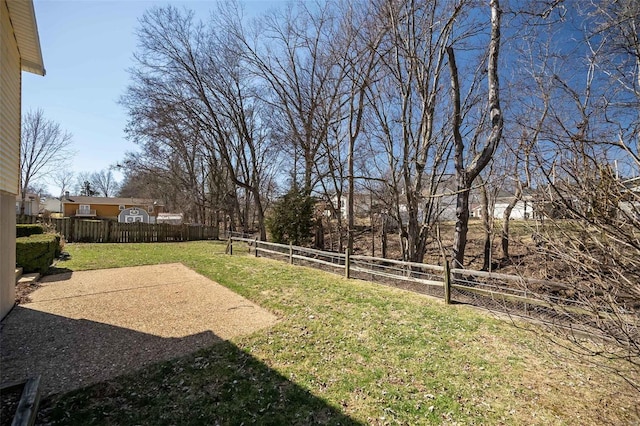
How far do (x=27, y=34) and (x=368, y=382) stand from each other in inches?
322

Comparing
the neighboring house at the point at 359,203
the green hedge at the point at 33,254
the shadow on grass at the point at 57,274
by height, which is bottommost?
the shadow on grass at the point at 57,274

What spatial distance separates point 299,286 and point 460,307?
3.58m

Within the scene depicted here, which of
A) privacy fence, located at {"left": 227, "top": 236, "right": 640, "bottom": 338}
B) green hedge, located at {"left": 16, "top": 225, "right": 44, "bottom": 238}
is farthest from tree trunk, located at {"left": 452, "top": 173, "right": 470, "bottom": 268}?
green hedge, located at {"left": 16, "top": 225, "right": 44, "bottom": 238}

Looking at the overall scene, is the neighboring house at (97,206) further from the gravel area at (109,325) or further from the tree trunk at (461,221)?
the tree trunk at (461,221)

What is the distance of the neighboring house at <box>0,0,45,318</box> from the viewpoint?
452 cm

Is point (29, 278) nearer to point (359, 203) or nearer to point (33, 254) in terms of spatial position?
point (33, 254)

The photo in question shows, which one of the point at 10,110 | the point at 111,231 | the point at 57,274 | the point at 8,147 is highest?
the point at 10,110

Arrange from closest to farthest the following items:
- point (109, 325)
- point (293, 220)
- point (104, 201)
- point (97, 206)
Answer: point (109, 325) < point (293, 220) < point (97, 206) < point (104, 201)

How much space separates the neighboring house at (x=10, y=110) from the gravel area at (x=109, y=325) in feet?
2.99

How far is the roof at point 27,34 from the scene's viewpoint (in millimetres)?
4891

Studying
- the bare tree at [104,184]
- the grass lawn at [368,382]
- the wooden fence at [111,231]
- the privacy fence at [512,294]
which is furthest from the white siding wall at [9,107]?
the bare tree at [104,184]

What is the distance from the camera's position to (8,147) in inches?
189

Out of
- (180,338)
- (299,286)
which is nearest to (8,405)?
(180,338)

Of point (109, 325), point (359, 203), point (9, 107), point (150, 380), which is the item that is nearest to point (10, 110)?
point (9, 107)
